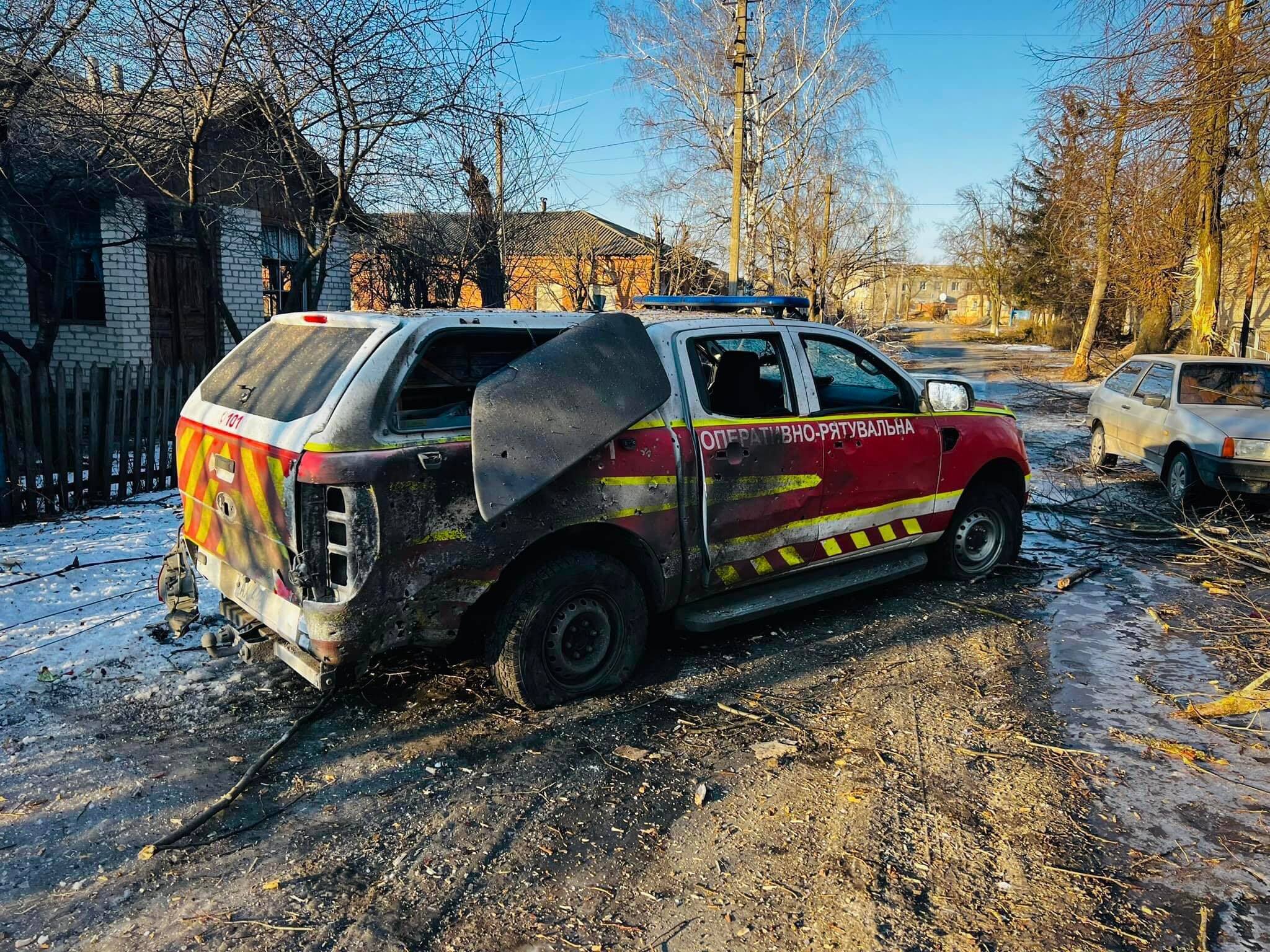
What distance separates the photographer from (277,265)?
1633 centimetres

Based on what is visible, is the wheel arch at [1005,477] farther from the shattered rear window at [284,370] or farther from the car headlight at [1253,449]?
the shattered rear window at [284,370]

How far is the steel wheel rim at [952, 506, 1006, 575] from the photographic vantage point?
20.5ft

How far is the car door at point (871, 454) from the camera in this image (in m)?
5.11

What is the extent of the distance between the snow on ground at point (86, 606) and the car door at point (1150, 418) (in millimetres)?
9422

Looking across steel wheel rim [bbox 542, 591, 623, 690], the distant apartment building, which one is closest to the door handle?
steel wheel rim [bbox 542, 591, 623, 690]

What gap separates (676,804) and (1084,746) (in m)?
1.97

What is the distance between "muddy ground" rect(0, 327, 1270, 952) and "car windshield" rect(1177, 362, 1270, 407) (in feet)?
17.2

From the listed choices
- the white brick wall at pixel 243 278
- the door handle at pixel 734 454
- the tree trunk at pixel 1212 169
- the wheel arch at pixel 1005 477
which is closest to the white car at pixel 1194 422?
the wheel arch at pixel 1005 477

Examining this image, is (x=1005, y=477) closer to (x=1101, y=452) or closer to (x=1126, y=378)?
(x=1101, y=452)

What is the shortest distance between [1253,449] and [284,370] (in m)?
8.68

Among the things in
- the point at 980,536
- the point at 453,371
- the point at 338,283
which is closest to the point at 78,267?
the point at 338,283

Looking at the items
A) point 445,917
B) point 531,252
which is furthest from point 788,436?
point 531,252

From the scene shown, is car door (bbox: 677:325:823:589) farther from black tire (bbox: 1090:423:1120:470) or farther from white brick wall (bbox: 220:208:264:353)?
white brick wall (bbox: 220:208:264:353)

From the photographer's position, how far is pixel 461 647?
4270 mm
